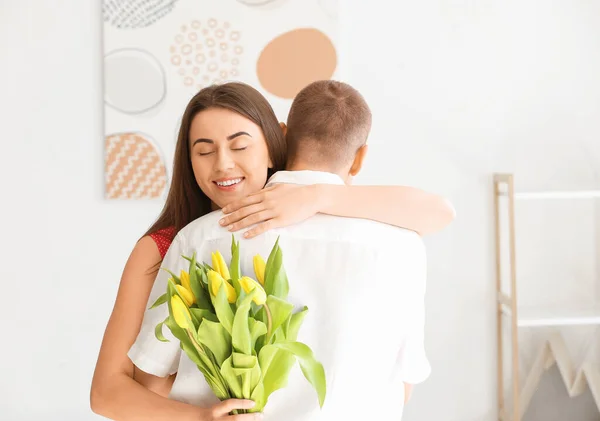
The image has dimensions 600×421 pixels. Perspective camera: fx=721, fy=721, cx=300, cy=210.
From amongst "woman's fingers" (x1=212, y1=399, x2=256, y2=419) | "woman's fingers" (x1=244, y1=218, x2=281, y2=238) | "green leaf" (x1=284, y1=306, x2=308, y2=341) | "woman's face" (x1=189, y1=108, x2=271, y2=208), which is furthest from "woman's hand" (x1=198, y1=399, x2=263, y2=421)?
"woman's face" (x1=189, y1=108, x2=271, y2=208)

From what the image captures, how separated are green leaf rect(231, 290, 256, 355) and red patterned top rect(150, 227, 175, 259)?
0.35m

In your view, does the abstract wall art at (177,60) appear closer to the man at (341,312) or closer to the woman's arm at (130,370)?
the woman's arm at (130,370)

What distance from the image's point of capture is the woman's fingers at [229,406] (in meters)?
0.96

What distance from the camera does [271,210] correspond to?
3.53ft

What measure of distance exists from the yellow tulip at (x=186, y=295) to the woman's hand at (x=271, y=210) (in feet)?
0.49

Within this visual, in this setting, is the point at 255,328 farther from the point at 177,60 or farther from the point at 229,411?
the point at 177,60

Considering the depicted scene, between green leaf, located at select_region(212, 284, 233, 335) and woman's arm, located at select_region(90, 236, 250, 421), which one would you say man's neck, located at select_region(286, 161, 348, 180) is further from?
green leaf, located at select_region(212, 284, 233, 335)

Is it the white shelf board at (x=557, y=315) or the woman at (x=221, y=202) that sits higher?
the woman at (x=221, y=202)

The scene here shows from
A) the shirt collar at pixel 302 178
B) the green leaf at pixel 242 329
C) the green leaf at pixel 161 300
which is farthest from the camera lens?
the shirt collar at pixel 302 178

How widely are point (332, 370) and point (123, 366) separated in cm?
35

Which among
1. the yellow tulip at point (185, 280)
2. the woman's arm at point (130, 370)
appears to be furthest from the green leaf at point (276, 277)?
the woman's arm at point (130, 370)

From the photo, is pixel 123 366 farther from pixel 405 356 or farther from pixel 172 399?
pixel 405 356

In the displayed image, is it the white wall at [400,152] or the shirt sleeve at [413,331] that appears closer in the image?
the shirt sleeve at [413,331]

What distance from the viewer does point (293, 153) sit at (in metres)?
1.27
